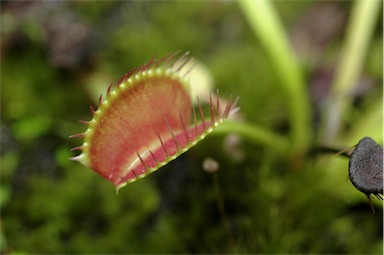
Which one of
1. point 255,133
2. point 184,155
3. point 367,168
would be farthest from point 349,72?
point 367,168

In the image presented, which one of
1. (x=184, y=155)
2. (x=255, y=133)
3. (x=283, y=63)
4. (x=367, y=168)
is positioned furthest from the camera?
(x=184, y=155)

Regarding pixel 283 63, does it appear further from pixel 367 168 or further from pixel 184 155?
pixel 367 168

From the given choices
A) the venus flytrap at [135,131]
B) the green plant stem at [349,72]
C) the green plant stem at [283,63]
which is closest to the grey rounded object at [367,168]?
the venus flytrap at [135,131]

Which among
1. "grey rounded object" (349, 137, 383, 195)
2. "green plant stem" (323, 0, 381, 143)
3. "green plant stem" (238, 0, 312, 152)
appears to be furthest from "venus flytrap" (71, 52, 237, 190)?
"green plant stem" (323, 0, 381, 143)

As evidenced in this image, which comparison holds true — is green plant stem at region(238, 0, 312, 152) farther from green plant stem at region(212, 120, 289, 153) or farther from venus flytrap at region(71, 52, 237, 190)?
venus flytrap at region(71, 52, 237, 190)

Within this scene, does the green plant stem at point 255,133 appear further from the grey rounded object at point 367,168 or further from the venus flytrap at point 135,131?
the grey rounded object at point 367,168

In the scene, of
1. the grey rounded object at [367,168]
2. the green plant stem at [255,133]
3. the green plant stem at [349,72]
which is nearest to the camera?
the grey rounded object at [367,168]
